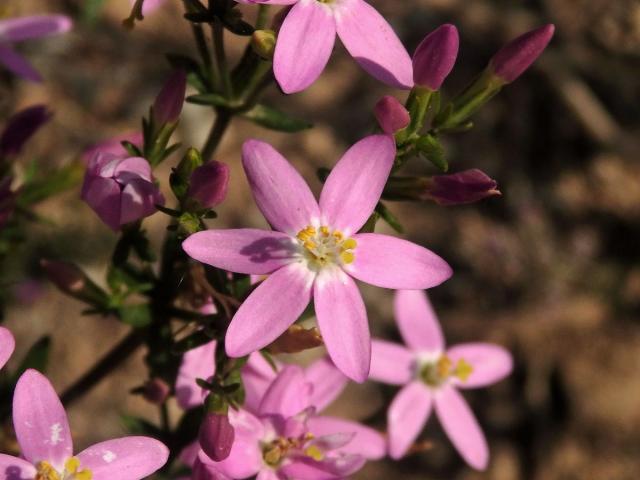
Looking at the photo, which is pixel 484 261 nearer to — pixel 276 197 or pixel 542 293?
pixel 542 293

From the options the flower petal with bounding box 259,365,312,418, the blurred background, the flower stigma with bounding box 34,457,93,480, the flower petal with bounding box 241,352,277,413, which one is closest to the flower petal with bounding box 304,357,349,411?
the flower petal with bounding box 241,352,277,413

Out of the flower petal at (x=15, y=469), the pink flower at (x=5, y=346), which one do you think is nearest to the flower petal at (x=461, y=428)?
the flower petal at (x=15, y=469)

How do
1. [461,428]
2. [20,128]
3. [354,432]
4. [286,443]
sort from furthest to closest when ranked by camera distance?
[461,428], [20,128], [354,432], [286,443]

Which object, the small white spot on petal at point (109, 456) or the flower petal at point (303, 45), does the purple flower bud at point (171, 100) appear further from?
the small white spot on petal at point (109, 456)

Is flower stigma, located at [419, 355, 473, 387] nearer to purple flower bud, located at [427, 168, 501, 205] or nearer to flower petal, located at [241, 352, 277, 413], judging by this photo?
flower petal, located at [241, 352, 277, 413]

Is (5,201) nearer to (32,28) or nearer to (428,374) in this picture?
(32,28)

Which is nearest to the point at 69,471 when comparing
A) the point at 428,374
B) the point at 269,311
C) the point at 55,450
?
the point at 55,450
